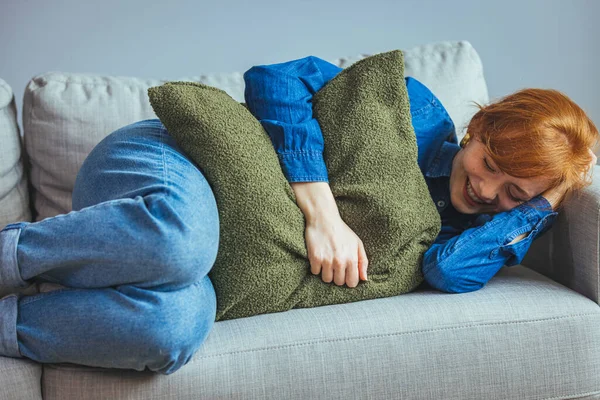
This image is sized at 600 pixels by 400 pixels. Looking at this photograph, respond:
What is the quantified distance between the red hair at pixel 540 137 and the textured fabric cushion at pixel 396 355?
0.80 ft

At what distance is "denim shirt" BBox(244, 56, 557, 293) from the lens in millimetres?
1283

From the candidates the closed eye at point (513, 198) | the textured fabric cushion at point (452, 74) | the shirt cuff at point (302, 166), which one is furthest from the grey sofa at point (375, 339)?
the textured fabric cushion at point (452, 74)

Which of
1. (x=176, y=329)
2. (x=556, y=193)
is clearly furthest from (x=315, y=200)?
(x=556, y=193)

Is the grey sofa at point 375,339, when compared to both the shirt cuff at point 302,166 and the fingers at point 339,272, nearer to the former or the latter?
the fingers at point 339,272

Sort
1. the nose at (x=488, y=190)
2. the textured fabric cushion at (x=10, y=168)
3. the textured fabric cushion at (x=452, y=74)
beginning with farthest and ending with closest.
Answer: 1. the textured fabric cushion at (x=452, y=74)
2. the textured fabric cushion at (x=10, y=168)
3. the nose at (x=488, y=190)

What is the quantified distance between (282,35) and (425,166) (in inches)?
31.1

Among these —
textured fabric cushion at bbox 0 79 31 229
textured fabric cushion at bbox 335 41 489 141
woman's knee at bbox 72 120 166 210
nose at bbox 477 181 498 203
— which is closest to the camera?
woman's knee at bbox 72 120 166 210

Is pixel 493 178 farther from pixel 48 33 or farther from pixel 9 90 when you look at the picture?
pixel 48 33

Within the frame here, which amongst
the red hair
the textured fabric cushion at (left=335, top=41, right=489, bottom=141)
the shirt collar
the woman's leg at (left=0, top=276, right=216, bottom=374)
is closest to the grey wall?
the textured fabric cushion at (left=335, top=41, right=489, bottom=141)

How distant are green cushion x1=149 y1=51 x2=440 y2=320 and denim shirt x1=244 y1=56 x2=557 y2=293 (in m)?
0.03

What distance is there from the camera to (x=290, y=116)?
131 cm

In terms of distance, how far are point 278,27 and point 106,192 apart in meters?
1.07

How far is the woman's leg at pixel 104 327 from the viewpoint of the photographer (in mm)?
994

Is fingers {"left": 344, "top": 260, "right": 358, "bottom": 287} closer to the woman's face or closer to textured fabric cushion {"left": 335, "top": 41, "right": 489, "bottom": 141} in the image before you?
the woman's face
